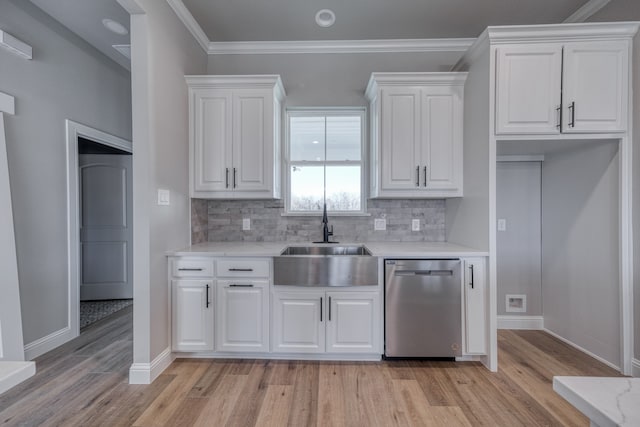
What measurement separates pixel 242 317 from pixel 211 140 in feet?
5.23

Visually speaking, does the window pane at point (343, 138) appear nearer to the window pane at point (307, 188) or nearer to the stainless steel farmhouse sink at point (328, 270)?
the window pane at point (307, 188)

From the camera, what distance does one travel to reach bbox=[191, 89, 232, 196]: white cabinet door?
108 inches

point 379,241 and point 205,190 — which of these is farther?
point 379,241

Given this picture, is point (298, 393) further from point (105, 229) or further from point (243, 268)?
point (105, 229)

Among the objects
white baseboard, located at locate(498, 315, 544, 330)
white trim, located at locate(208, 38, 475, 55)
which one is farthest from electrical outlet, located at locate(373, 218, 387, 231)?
white trim, located at locate(208, 38, 475, 55)

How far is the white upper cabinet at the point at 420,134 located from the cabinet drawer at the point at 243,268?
1.25 metres

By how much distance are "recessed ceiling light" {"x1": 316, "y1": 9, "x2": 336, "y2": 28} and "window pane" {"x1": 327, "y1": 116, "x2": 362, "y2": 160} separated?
86 cm

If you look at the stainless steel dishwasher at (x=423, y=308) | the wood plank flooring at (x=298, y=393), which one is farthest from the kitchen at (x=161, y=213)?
the stainless steel dishwasher at (x=423, y=308)

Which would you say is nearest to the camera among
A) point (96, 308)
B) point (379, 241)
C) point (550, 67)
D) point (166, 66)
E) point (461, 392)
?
point (461, 392)

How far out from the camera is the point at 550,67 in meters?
2.22

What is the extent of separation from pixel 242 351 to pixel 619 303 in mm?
2867

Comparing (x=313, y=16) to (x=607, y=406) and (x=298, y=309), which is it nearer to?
(x=298, y=309)

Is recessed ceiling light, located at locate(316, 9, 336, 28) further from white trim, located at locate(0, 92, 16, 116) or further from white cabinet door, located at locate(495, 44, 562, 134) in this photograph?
white trim, located at locate(0, 92, 16, 116)

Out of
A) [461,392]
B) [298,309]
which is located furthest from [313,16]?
[461,392]
